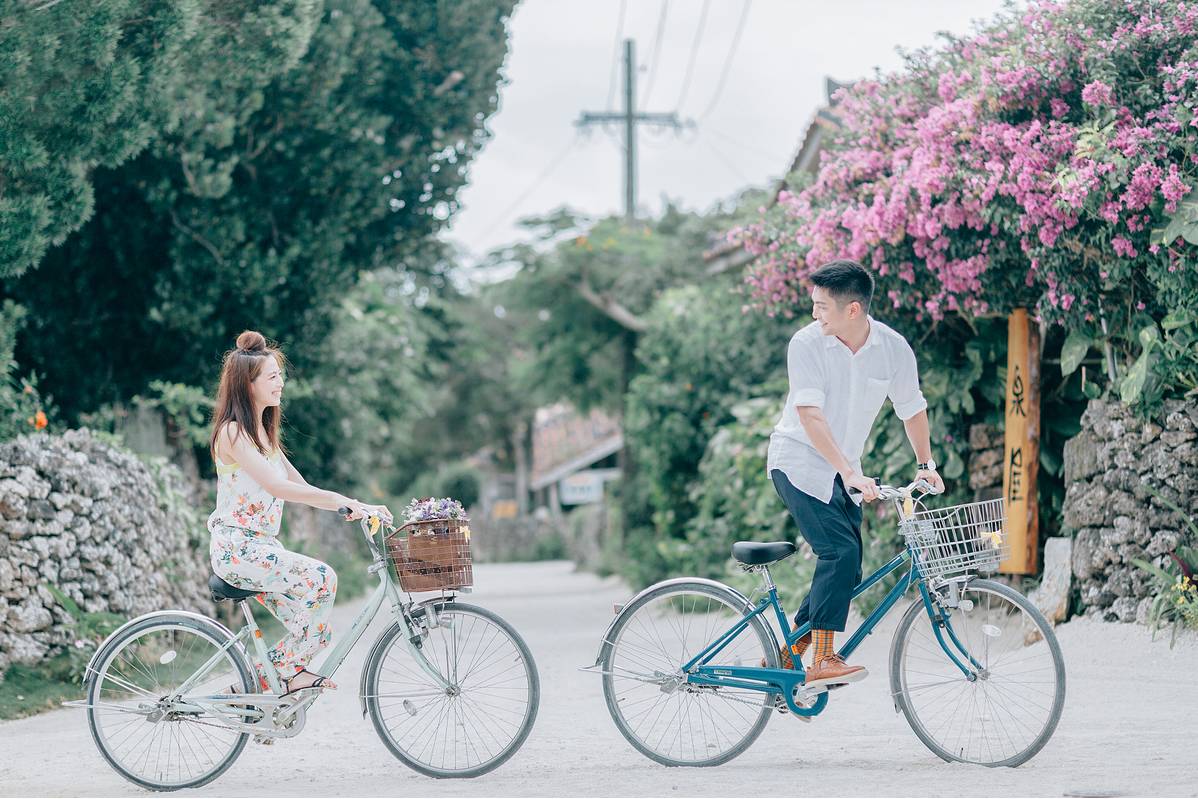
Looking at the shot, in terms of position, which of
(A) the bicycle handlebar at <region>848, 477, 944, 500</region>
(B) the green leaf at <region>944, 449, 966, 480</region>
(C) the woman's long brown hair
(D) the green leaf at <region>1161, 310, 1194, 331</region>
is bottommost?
(A) the bicycle handlebar at <region>848, 477, 944, 500</region>

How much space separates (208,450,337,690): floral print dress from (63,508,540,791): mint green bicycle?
0.08 m

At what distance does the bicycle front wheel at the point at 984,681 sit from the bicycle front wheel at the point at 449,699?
1.51 m

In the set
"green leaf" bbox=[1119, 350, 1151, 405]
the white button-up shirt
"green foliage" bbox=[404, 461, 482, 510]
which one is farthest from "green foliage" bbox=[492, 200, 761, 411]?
"green foliage" bbox=[404, 461, 482, 510]

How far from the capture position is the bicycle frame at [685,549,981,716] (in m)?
5.34

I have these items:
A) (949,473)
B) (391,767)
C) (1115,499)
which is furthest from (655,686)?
(949,473)

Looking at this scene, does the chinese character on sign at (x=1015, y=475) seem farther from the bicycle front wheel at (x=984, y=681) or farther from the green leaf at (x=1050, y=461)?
the bicycle front wheel at (x=984, y=681)

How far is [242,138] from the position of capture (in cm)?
1249

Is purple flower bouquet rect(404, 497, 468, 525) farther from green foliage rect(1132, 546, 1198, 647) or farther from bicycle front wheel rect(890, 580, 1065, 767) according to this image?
green foliage rect(1132, 546, 1198, 647)

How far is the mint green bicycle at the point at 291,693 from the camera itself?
17.6ft

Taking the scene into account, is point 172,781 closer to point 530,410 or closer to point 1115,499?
point 1115,499

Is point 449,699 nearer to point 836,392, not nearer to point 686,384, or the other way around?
point 836,392

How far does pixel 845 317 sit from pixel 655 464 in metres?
11.9

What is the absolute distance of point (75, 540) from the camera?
8898 millimetres

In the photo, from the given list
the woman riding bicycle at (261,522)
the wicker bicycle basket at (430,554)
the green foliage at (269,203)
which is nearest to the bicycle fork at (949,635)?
the wicker bicycle basket at (430,554)
